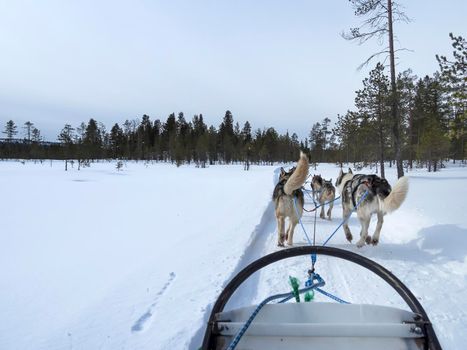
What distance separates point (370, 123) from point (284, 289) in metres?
22.7

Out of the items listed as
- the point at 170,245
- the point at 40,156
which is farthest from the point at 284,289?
the point at 40,156

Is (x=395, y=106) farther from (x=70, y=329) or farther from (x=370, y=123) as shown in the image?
(x=70, y=329)

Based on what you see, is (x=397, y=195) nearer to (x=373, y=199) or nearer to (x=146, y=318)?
(x=373, y=199)

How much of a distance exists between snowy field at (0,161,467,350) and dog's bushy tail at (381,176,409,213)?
0.90 metres

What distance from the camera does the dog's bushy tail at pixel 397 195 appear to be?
5.08 m

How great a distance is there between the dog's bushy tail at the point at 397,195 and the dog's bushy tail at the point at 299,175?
1.40 m

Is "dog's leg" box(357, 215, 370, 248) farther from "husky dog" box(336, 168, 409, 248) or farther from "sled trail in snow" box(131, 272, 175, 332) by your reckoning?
"sled trail in snow" box(131, 272, 175, 332)

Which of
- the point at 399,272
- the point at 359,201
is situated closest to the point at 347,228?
the point at 359,201

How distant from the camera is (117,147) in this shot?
93250 mm

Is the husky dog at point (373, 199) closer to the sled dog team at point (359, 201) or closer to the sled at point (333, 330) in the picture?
the sled dog team at point (359, 201)

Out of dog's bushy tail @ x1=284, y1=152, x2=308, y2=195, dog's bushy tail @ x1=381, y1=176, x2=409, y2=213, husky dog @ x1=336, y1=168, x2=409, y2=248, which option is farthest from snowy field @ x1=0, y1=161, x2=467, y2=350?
dog's bushy tail @ x1=284, y1=152, x2=308, y2=195

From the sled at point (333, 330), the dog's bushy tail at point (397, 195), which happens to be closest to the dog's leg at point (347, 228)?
the dog's bushy tail at point (397, 195)

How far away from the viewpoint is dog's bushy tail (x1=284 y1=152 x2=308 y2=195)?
484cm

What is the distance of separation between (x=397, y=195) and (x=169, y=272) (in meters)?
3.72
